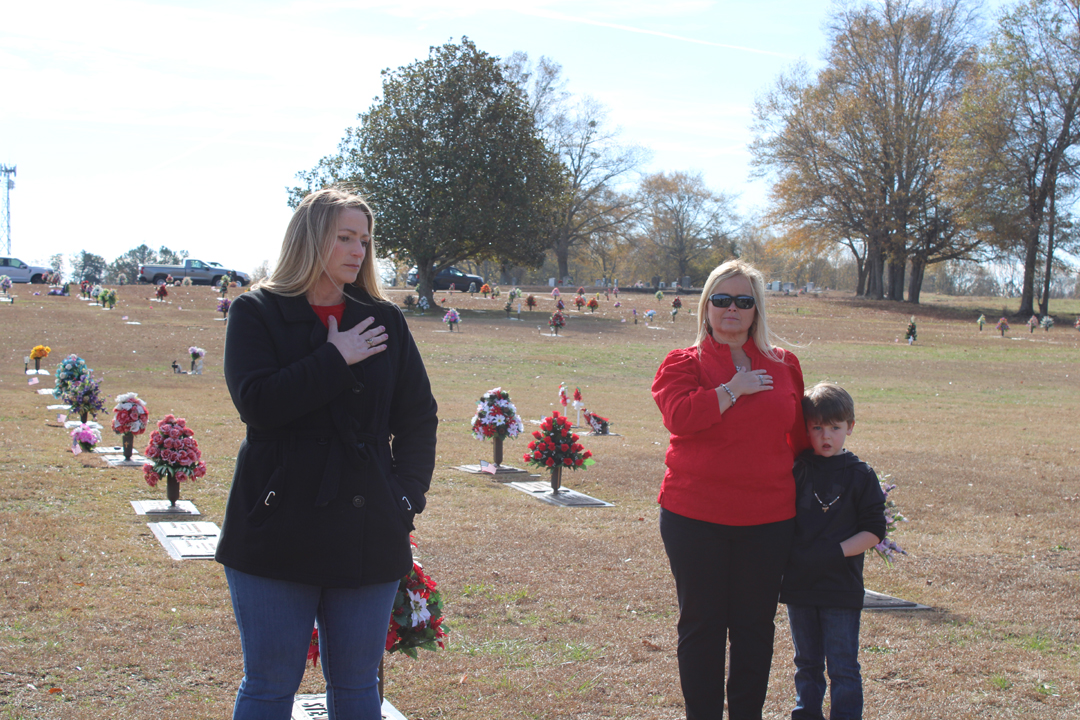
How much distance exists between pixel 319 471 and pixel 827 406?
1926 mm

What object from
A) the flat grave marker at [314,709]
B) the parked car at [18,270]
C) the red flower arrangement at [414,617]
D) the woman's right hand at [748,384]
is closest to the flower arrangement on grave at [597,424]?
the flat grave marker at [314,709]

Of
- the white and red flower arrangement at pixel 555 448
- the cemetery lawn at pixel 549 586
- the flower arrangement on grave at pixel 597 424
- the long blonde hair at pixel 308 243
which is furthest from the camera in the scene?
the flower arrangement on grave at pixel 597 424

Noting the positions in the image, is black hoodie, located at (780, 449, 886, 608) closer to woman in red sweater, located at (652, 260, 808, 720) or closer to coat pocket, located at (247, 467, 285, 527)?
woman in red sweater, located at (652, 260, 808, 720)

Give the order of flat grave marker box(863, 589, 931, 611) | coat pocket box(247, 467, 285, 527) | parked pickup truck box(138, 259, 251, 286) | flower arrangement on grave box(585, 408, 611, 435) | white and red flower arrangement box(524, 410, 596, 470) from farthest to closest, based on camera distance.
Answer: parked pickup truck box(138, 259, 251, 286) → flower arrangement on grave box(585, 408, 611, 435) → white and red flower arrangement box(524, 410, 596, 470) → flat grave marker box(863, 589, 931, 611) → coat pocket box(247, 467, 285, 527)

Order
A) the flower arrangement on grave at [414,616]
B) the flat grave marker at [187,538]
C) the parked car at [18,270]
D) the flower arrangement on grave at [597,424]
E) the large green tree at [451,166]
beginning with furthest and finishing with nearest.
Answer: the parked car at [18,270] < the large green tree at [451,166] < the flower arrangement on grave at [597,424] < the flat grave marker at [187,538] < the flower arrangement on grave at [414,616]

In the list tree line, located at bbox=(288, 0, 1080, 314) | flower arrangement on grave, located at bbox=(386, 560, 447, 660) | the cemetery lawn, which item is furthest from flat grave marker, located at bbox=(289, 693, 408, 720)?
tree line, located at bbox=(288, 0, 1080, 314)

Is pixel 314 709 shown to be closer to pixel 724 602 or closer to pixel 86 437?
pixel 724 602

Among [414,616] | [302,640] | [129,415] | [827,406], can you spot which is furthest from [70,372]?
[827,406]

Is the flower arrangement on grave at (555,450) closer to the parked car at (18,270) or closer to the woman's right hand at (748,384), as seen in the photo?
the woman's right hand at (748,384)

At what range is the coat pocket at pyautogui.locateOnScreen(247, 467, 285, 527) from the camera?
7.95 ft

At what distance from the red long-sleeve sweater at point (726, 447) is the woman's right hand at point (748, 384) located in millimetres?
41

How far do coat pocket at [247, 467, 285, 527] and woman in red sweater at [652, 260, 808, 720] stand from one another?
141 centimetres

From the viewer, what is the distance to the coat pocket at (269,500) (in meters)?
2.42

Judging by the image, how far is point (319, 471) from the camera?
2.47 metres
